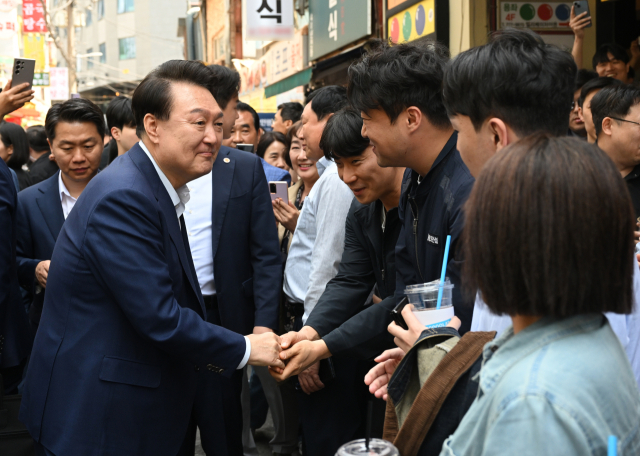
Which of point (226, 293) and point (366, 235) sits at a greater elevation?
point (366, 235)

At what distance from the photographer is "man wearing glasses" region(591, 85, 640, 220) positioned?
138 inches

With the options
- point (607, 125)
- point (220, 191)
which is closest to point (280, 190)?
point (220, 191)

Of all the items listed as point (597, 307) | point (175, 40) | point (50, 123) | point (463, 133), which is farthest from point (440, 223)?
point (175, 40)

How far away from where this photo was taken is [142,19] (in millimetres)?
39812

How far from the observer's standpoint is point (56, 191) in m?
3.98

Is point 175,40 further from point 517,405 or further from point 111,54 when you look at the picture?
point 517,405

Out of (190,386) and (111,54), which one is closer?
(190,386)

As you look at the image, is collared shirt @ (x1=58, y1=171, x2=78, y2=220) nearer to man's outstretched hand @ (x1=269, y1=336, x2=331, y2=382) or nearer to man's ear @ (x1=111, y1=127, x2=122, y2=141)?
man's ear @ (x1=111, y1=127, x2=122, y2=141)

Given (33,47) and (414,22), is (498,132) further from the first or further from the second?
(33,47)

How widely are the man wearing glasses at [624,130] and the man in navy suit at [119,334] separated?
237cm

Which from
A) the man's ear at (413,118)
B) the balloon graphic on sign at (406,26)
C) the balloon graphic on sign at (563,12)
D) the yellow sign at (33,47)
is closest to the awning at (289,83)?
the balloon graphic on sign at (406,26)

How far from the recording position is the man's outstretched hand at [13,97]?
3.97m

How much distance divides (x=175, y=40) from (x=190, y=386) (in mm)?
40638

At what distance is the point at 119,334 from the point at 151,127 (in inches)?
35.9
